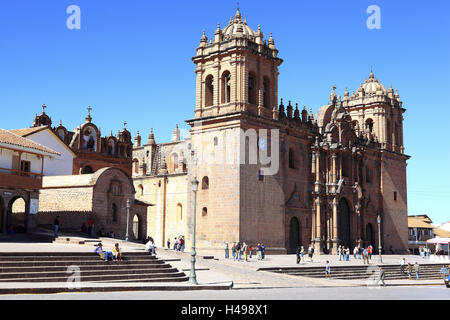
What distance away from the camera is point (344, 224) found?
160ft

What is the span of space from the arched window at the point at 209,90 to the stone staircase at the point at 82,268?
2031 centimetres

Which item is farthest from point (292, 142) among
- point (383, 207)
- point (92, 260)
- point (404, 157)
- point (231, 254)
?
point (92, 260)

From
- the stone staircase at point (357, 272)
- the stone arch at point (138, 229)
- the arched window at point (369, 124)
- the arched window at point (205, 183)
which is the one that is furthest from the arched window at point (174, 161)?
the stone staircase at point (357, 272)

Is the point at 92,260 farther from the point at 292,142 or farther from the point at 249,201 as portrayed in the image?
the point at 292,142

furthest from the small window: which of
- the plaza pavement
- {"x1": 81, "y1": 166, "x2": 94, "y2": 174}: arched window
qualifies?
{"x1": 81, "y1": 166, "x2": 94, "y2": 174}: arched window

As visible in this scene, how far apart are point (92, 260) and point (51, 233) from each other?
10.2 metres

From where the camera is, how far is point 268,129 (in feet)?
133

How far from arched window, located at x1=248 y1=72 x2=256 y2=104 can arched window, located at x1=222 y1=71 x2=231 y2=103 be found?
4.93 feet

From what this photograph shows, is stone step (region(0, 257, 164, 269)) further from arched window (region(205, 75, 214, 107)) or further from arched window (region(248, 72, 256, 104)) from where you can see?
arched window (region(205, 75, 214, 107))

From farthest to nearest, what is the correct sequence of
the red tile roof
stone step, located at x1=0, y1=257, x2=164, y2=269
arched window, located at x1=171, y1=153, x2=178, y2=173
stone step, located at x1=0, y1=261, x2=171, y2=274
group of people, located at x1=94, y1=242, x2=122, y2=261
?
arched window, located at x1=171, y1=153, x2=178, y2=173, the red tile roof, group of people, located at x1=94, y1=242, x2=122, y2=261, stone step, located at x1=0, y1=257, x2=164, y2=269, stone step, located at x1=0, y1=261, x2=171, y2=274

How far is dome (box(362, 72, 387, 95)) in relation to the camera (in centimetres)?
5732

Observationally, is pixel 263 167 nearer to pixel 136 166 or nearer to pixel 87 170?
pixel 87 170

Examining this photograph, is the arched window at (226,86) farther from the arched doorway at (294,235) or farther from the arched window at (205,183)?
the arched doorway at (294,235)
